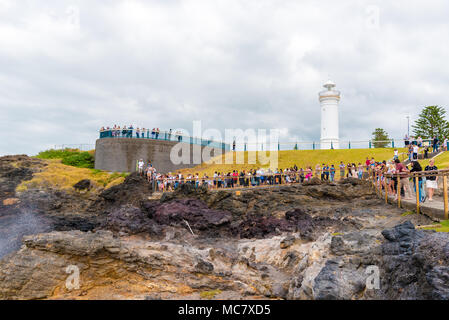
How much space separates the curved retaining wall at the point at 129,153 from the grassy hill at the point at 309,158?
8.30 ft

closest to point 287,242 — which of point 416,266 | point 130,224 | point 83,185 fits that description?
point 416,266

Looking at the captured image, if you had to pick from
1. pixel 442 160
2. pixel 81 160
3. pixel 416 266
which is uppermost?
pixel 81 160

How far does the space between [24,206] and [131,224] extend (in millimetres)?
10576

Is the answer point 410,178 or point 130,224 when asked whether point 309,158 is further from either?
point 130,224

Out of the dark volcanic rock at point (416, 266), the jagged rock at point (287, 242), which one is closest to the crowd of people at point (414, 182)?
the dark volcanic rock at point (416, 266)

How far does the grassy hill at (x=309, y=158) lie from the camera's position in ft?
99.0

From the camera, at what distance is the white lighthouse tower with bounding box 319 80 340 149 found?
40628mm

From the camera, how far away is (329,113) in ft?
135

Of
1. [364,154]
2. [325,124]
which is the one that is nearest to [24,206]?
[364,154]

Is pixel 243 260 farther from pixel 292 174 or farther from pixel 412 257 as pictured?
pixel 292 174

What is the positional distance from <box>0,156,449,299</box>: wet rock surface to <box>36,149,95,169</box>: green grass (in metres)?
11.8

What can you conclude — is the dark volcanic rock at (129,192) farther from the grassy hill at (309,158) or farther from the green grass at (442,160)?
the green grass at (442,160)

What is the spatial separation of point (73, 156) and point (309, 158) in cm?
2388
